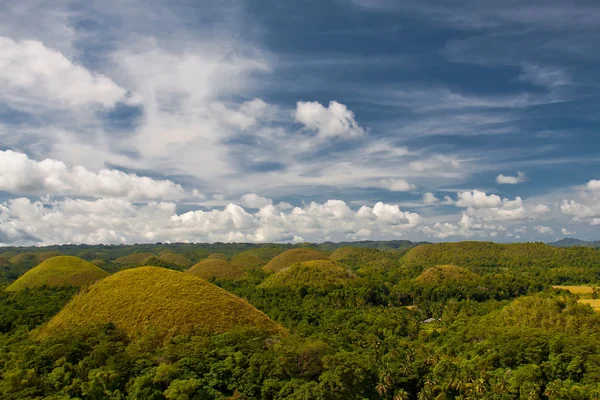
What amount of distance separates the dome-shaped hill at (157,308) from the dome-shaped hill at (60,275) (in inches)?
1669

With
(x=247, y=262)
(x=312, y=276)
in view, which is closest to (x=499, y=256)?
(x=247, y=262)

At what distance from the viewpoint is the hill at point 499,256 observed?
15412cm

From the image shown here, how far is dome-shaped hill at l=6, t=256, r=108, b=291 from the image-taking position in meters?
90.8

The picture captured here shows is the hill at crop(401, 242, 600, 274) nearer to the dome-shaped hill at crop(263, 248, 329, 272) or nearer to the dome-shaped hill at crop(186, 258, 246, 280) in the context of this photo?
the dome-shaped hill at crop(263, 248, 329, 272)

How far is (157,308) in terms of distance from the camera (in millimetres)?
46969

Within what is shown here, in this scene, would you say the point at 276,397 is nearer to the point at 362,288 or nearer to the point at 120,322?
the point at 120,322

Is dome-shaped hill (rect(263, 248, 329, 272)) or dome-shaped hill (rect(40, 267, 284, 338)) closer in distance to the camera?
dome-shaped hill (rect(40, 267, 284, 338))

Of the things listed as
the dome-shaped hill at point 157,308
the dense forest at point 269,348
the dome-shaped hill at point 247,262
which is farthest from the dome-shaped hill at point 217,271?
the dome-shaped hill at point 157,308

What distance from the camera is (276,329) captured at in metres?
48.4

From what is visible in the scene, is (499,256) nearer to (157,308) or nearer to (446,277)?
(446,277)

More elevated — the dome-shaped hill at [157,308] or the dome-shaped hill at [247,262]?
the dome-shaped hill at [157,308]

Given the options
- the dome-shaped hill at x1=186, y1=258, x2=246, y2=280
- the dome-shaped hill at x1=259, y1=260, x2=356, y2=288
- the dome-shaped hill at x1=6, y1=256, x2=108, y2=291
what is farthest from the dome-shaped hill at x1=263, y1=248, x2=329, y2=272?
the dome-shaped hill at x1=6, y1=256, x2=108, y2=291

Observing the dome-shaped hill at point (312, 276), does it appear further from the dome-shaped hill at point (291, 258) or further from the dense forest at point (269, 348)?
the dome-shaped hill at point (291, 258)

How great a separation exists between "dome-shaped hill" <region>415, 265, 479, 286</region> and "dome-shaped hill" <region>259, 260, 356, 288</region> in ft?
68.2
